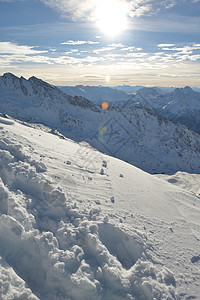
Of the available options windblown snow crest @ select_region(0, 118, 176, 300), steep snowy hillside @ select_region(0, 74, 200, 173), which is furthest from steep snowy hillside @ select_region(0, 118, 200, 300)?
steep snowy hillside @ select_region(0, 74, 200, 173)

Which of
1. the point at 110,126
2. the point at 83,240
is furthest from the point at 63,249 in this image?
the point at 110,126

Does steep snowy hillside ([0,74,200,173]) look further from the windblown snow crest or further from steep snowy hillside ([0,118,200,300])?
the windblown snow crest

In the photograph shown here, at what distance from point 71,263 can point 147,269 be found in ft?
7.30

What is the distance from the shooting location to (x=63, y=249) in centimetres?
543

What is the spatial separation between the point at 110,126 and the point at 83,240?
8818cm

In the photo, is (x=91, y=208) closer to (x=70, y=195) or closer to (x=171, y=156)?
(x=70, y=195)

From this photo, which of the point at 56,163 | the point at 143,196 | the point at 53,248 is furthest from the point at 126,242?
the point at 56,163

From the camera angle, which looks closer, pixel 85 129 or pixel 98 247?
pixel 98 247

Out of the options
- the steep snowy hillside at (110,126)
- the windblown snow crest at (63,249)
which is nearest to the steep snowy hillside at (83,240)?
the windblown snow crest at (63,249)

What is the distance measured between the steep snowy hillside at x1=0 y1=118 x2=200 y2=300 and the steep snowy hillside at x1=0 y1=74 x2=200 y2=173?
5812cm

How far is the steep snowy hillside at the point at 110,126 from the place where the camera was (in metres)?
75.4

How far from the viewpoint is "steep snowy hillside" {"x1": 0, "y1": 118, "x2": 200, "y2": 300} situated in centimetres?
478

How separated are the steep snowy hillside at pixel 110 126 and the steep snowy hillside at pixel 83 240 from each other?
191 ft

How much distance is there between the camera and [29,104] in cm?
8544
